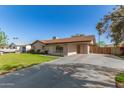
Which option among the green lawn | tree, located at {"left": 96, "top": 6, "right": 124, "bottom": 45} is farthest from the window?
tree, located at {"left": 96, "top": 6, "right": 124, "bottom": 45}

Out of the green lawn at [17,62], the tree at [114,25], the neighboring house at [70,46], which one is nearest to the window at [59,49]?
the neighboring house at [70,46]

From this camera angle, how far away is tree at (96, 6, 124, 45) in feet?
37.1

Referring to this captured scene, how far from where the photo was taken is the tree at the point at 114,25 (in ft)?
37.1

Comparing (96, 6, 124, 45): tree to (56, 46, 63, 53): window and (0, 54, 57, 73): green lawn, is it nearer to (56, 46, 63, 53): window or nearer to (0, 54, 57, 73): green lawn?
(0, 54, 57, 73): green lawn

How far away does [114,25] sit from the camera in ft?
38.2

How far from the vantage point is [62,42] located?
2812cm

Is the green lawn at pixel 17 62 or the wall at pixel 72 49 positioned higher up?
the wall at pixel 72 49

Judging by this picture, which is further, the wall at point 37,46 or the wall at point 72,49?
the wall at point 37,46

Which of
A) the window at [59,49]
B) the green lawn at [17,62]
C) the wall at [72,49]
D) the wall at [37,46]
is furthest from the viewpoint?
the wall at [37,46]

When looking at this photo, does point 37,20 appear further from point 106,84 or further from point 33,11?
point 106,84

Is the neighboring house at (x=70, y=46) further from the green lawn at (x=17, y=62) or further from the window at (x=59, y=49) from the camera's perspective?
the green lawn at (x=17, y=62)

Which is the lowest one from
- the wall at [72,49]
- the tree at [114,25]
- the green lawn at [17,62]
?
the green lawn at [17,62]
